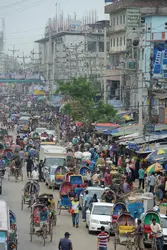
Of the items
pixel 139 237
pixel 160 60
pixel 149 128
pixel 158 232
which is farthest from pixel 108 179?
pixel 158 232

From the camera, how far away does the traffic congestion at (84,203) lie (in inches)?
914

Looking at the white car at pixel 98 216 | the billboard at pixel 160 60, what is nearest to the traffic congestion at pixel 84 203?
the white car at pixel 98 216

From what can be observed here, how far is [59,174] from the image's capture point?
37750 millimetres

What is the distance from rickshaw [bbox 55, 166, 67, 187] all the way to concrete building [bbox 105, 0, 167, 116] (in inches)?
980

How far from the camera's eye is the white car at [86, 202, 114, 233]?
84.5 feet

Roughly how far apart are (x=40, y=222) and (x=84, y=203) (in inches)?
204

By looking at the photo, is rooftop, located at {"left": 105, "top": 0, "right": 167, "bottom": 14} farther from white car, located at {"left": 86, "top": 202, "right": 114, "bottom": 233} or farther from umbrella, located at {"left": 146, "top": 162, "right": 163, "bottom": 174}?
white car, located at {"left": 86, "top": 202, "right": 114, "bottom": 233}

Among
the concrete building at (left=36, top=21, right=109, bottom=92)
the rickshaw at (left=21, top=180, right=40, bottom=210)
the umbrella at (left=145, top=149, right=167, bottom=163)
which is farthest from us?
the concrete building at (left=36, top=21, right=109, bottom=92)

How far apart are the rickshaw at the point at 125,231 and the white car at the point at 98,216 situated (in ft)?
5.69

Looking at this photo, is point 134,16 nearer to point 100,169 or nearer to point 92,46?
point 100,169

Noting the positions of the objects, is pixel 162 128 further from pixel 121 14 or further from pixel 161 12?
pixel 121 14

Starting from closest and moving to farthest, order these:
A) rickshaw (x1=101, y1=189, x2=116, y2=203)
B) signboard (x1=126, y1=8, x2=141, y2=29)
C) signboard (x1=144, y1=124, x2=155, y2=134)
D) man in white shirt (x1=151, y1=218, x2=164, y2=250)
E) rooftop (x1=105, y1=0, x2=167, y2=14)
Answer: man in white shirt (x1=151, y1=218, x2=164, y2=250) < rickshaw (x1=101, y1=189, x2=116, y2=203) < signboard (x1=144, y1=124, x2=155, y2=134) < signboard (x1=126, y1=8, x2=141, y2=29) < rooftop (x1=105, y1=0, x2=167, y2=14)

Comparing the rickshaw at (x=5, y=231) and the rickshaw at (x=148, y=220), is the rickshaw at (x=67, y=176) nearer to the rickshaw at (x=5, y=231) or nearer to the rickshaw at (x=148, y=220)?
the rickshaw at (x=148, y=220)

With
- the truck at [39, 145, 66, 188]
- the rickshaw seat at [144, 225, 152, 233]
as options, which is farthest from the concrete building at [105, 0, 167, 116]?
the rickshaw seat at [144, 225, 152, 233]
